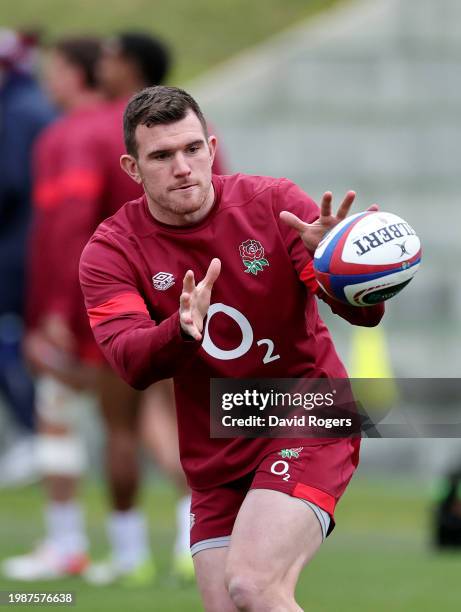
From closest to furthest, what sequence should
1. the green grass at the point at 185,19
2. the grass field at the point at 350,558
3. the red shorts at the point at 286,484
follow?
the red shorts at the point at 286,484 → the grass field at the point at 350,558 → the green grass at the point at 185,19

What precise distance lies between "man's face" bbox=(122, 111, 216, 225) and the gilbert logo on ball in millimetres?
447

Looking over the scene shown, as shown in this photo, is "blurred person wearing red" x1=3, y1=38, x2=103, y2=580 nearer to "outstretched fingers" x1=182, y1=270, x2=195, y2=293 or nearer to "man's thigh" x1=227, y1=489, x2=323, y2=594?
"man's thigh" x1=227, y1=489, x2=323, y2=594

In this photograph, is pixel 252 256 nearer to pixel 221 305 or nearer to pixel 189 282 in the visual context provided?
pixel 221 305

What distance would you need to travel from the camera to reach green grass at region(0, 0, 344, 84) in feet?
64.4

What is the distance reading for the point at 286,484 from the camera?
480 cm

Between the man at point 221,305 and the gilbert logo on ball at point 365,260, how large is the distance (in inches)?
4.7

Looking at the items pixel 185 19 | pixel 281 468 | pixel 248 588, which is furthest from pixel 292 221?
pixel 185 19

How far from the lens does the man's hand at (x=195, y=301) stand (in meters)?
4.46

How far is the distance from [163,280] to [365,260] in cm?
68

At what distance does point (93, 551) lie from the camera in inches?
368

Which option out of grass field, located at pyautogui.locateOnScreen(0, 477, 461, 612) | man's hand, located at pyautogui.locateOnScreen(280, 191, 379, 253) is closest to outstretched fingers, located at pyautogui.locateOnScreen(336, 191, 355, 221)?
man's hand, located at pyautogui.locateOnScreen(280, 191, 379, 253)

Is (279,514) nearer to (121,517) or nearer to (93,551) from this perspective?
(121,517)

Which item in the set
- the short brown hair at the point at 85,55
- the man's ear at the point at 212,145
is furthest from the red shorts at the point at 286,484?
the short brown hair at the point at 85,55

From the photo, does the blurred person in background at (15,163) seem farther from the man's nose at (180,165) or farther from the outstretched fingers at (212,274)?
the outstretched fingers at (212,274)
